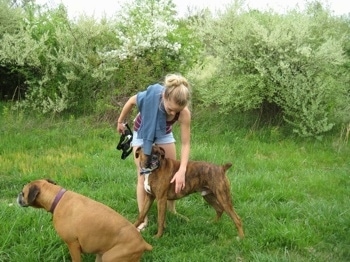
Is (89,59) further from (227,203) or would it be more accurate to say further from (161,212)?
(227,203)

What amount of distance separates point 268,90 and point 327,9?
3.47 m

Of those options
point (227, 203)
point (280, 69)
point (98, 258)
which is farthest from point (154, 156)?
point (280, 69)

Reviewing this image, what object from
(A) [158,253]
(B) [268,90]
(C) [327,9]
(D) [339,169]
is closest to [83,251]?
(A) [158,253]

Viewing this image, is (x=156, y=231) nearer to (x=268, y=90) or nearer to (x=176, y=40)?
(x=268, y=90)

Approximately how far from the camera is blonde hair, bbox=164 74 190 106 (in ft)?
13.8

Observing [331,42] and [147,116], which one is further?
[331,42]

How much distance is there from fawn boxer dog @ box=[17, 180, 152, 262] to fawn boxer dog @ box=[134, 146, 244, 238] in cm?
84

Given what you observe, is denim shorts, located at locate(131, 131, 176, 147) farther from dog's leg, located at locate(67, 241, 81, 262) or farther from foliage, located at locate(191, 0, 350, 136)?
foliage, located at locate(191, 0, 350, 136)

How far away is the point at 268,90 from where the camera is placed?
9461 mm

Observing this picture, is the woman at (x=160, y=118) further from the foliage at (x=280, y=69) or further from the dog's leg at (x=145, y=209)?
the foliage at (x=280, y=69)

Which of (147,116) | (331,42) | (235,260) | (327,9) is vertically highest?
(327,9)

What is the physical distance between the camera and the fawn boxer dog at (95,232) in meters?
3.78

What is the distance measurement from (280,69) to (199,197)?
4415 millimetres

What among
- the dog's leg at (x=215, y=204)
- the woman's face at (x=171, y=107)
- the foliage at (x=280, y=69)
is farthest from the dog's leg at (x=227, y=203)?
the foliage at (x=280, y=69)
